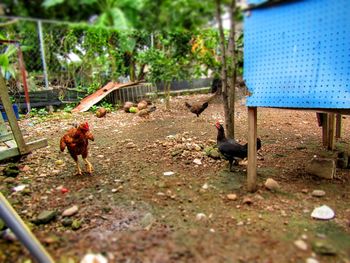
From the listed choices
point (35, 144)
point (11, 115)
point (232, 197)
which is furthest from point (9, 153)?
point (232, 197)

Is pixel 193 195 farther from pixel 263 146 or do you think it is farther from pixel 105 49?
pixel 105 49

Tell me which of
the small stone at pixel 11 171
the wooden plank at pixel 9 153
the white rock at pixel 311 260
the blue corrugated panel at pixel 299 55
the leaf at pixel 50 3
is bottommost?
the white rock at pixel 311 260

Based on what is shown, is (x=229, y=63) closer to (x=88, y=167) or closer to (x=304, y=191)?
→ (x=304, y=191)

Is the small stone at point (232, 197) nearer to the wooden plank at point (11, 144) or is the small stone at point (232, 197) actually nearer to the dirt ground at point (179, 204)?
the dirt ground at point (179, 204)

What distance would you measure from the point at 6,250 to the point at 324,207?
96.3 inches

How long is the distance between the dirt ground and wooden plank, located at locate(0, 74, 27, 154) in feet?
1.06

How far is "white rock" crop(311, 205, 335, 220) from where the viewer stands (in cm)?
237

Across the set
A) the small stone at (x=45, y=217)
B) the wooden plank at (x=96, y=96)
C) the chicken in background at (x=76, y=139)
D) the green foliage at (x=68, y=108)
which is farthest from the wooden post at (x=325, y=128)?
the green foliage at (x=68, y=108)

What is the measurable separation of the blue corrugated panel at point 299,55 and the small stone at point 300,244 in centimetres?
102

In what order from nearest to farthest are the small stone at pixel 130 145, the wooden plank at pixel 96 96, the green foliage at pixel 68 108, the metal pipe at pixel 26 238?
the metal pipe at pixel 26 238 → the small stone at pixel 130 145 → the green foliage at pixel 68 108 → the wooden plank at pixel 96 96

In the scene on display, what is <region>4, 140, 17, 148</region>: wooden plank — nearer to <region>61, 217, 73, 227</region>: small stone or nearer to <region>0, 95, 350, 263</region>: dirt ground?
<region>0, 95, 350, 263</region>: dirt ground

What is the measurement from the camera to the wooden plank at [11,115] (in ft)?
9.96

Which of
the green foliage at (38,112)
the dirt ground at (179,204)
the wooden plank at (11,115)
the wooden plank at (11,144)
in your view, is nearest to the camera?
the dirt ground at (179,204)

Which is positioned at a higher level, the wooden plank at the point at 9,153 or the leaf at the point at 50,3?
the leaf at the point at 50,3
